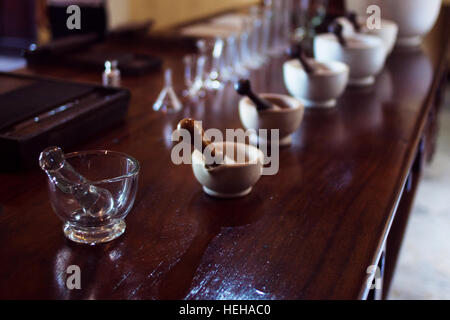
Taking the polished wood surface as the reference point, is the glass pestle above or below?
above

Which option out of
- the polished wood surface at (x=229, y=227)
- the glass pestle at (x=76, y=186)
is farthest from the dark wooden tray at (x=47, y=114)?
the glass pestle at (x=76, y=186)

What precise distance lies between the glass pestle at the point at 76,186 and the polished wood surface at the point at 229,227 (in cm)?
5

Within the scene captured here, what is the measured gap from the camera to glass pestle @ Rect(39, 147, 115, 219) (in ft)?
2.53

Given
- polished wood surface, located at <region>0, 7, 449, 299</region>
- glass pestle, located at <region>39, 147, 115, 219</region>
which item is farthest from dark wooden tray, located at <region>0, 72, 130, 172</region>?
glass pestle, located at <region>39, 147, 115, 219</region>

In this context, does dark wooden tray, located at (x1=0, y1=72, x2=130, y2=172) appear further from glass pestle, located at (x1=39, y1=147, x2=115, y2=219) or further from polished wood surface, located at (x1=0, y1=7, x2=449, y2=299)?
glass pestle, located at (x1=39, y1=147, x2=115, y2=219)

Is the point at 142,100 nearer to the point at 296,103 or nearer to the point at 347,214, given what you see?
the point at 296,103

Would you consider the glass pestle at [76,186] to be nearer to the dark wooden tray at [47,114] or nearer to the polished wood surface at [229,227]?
the polished wood surface at [229,227]

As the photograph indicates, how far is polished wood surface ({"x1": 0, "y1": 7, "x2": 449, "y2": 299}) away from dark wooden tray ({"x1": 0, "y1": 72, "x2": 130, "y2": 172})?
3cm

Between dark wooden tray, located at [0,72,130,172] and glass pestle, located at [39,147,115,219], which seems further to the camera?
dark wooden tray, located at [0,72,130,172]

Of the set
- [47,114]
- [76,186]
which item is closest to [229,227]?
[76,186]

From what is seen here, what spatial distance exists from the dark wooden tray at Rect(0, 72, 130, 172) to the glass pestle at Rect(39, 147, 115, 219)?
0.66 feet

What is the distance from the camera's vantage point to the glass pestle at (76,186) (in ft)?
2.53

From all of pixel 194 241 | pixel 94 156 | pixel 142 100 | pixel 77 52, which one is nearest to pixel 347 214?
pixel 194 241
